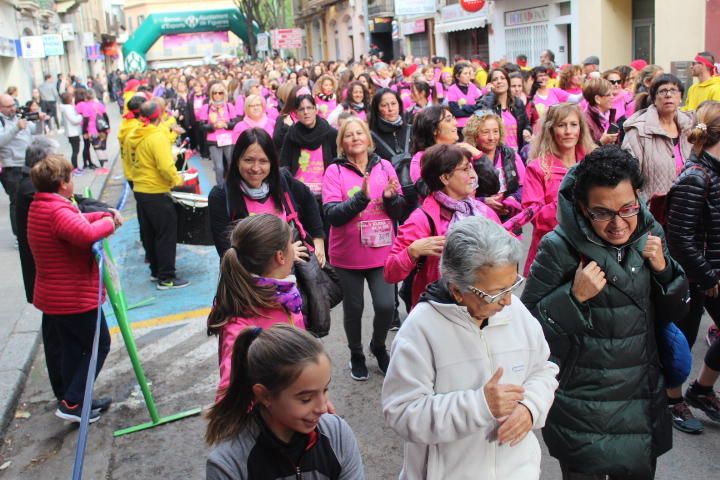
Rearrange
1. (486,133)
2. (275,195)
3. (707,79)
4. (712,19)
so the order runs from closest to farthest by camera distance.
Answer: (275,195)
(486,133)
(707,79)
(712,19)

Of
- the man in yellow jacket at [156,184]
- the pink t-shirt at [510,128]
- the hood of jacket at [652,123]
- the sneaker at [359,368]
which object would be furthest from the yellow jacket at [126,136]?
the hood of jacket at [652,123]

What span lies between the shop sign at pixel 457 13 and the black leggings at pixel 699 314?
26.3m

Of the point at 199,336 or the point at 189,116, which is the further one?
the point at 189,116

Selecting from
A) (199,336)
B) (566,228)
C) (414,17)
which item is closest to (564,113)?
(566,228)

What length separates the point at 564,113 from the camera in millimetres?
5254

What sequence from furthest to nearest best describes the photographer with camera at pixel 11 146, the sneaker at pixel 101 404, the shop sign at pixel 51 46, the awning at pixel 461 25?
the awning at pixel 461 25 < the shop sign at pixel 51 46 < the photographer with camera at pixel 11 146 < the sneaker at pixel 101 404

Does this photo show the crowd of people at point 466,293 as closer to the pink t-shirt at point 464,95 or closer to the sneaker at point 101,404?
the sneaker at point 101,404

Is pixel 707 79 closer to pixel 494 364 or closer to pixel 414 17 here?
pixel 494 364

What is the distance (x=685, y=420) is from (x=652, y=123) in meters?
2.38

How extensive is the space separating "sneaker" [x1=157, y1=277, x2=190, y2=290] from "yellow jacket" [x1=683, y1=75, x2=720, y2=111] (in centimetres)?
618

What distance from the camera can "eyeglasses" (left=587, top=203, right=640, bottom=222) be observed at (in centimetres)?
297

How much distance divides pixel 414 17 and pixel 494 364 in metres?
37.3

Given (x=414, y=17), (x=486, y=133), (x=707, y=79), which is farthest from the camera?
(x=414, y=17)

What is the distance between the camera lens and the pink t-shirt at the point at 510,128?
29.9 feet
